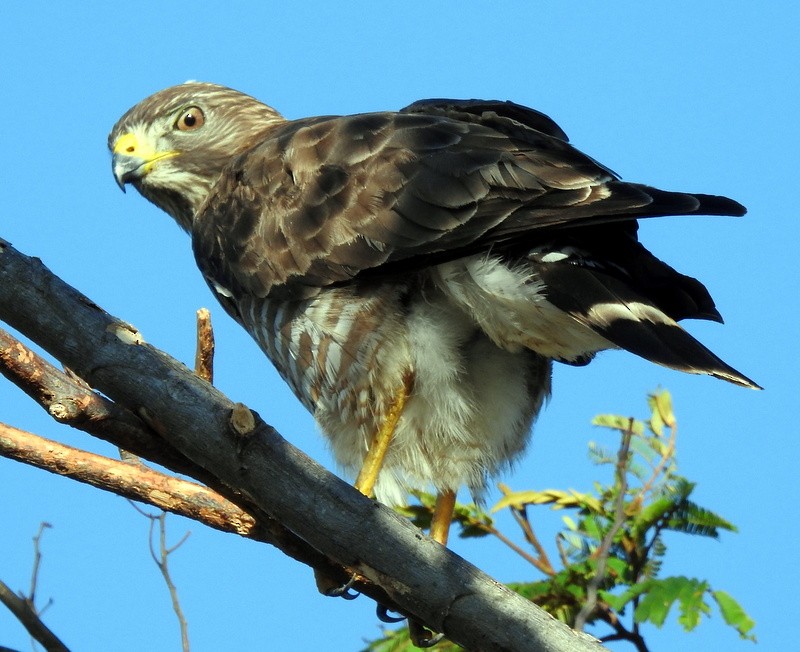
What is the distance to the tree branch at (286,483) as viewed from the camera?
3.10 m

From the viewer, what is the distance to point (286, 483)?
3150 millimetres

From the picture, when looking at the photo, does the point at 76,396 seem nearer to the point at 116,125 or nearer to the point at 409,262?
the point at 409,262

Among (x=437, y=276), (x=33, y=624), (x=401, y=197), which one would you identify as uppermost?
(x=401, y=197)

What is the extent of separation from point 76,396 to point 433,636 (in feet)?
6.43

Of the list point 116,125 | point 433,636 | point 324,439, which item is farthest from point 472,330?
point 116,125

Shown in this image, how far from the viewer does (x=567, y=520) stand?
15.6 ft

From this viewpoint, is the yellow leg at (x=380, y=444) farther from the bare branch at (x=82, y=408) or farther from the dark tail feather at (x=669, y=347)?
the bare branch at (x=82, y=408)

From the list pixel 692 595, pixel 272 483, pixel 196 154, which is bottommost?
pixel 272 483

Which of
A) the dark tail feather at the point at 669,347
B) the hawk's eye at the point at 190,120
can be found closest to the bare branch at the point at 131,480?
the dark tail feather at the point at 669,347

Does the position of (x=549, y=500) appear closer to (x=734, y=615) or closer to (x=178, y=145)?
(x=734, y=615)

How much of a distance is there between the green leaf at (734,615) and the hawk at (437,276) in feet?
3.43

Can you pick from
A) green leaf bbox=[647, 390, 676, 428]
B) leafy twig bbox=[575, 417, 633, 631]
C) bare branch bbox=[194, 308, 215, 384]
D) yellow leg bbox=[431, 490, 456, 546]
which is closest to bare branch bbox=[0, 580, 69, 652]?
bare branch bbox=[194, 308, 215, 384]

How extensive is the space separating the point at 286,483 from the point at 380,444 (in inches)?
52.4

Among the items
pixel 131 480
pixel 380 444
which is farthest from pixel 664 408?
pixel 131 480
